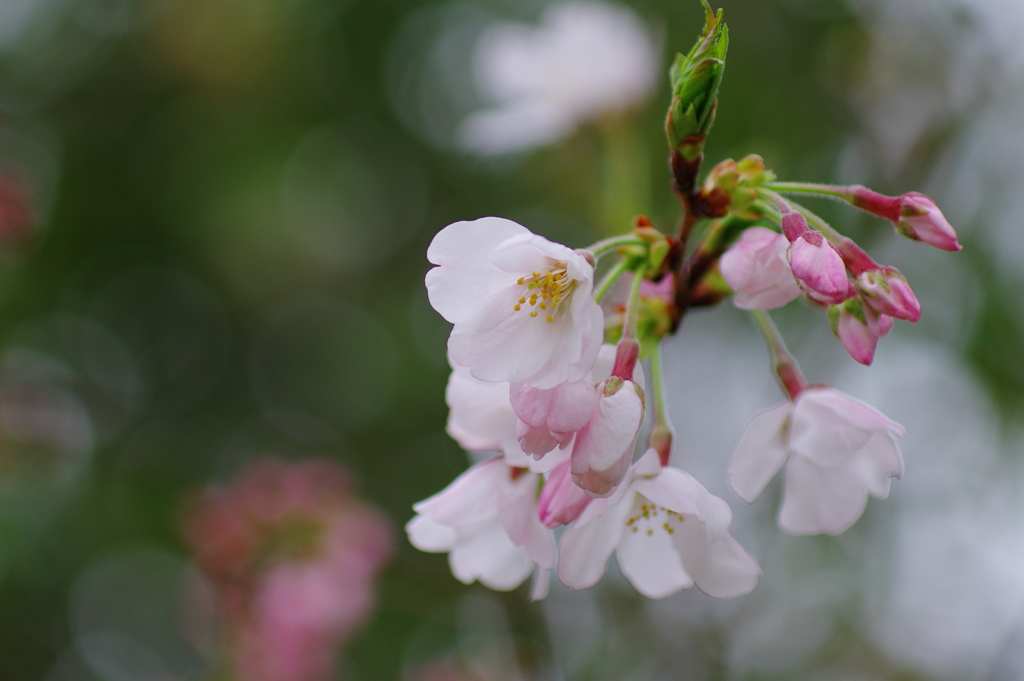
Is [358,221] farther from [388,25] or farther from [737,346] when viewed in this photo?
[737,346]

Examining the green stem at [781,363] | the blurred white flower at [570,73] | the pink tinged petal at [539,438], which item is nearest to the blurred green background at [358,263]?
the blurred white flower at [570,73]

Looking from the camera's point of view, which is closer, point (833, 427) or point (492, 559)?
point (833, 427)

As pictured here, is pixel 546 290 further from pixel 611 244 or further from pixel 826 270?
pixel 826 270

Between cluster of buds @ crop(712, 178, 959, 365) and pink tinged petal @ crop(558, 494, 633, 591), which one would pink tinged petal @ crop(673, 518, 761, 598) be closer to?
pink tinged petal @ crop(558, 494, 633, 591)

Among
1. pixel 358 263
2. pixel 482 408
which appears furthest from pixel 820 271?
pixel 358 263

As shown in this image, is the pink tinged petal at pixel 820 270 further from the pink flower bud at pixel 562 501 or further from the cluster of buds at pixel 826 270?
the pink flower bud at pixel 562 501

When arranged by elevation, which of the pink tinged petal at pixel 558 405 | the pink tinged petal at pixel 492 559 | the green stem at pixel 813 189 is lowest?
the pink tinged petal at pixel 492 559
